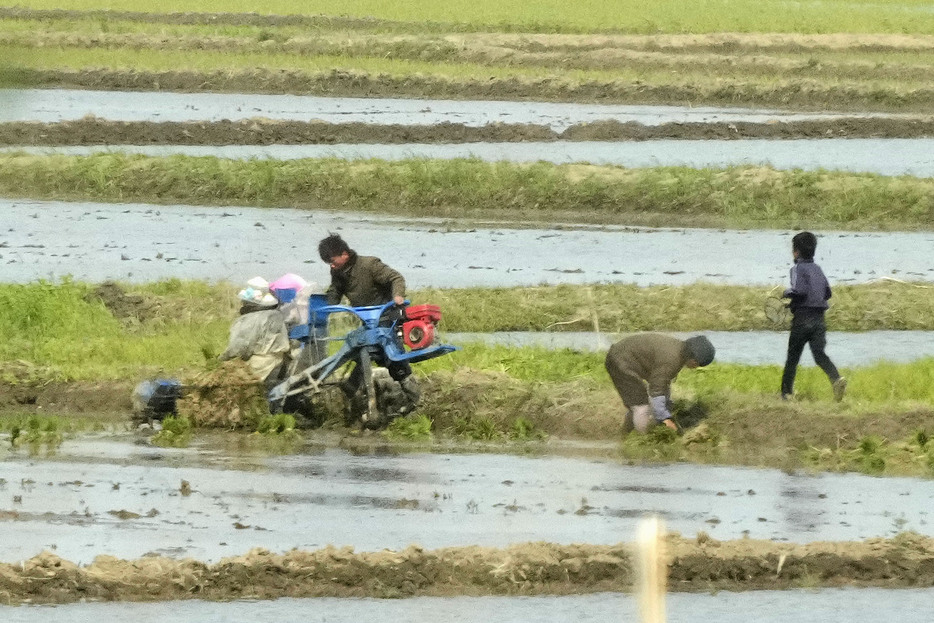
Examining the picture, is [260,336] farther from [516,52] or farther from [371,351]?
[516,52]

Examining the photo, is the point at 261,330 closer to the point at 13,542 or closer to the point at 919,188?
the point at 13,542

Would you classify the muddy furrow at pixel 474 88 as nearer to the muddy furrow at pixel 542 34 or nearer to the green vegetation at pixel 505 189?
the muddy furrow at pixel 542 34

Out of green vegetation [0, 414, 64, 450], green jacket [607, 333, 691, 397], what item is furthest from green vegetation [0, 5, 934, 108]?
green jacket [607, 333, 691, 397]

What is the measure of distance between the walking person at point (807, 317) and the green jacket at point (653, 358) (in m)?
Answer: 1.09

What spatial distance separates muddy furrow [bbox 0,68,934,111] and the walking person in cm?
1947

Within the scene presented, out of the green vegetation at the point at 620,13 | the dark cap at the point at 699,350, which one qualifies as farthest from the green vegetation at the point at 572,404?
the green vegetation at the point at 620,13

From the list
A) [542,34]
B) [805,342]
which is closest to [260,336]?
[805,342]

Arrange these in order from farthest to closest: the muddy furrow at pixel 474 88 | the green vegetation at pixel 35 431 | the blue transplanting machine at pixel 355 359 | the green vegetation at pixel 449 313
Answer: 1. the muddy furrow at pixel 474 88
2. the green vegetation at pixel 449 313
3. the blue transplanting machine at pixel 355 359
4. the green vegetation at pixel 35 431

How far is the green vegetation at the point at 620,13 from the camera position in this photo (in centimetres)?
4284

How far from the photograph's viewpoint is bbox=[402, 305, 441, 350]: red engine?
1135cm

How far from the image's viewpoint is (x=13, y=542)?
841cm

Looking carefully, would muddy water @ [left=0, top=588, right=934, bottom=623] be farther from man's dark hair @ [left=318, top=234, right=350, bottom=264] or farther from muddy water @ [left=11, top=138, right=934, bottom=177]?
muddy water @ [left=11, top=138, right=934, bottom=177]

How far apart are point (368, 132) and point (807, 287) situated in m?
14.8

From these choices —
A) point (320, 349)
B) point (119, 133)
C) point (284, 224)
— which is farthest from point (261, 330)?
point (119, 133)
